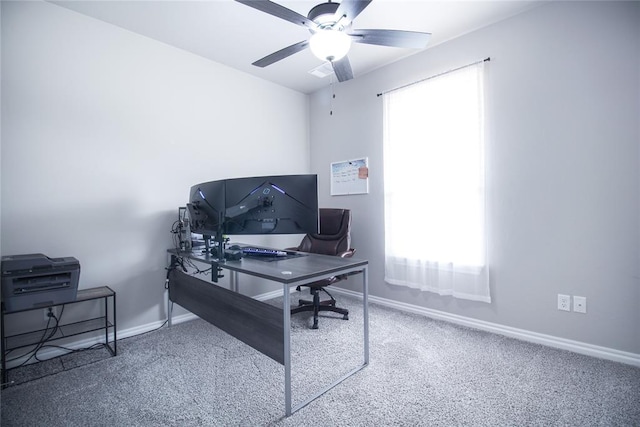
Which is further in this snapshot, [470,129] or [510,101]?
[470,129]

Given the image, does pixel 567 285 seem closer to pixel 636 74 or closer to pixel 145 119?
pixel 636 74

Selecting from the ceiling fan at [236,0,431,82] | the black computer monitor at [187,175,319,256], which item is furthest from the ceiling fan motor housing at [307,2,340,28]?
the black computer monitor at [187,175,319,256]

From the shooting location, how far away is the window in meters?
2.54

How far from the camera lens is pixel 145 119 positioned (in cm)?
261

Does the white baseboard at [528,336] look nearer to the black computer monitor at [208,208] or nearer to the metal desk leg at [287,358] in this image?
the metal desk leg at [287,358]

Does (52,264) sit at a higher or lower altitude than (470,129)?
lower

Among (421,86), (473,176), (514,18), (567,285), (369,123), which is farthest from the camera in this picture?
(369,123)

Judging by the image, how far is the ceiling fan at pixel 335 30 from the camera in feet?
5.30

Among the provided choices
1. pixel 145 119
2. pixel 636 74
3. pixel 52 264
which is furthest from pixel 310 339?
pixel 636 74

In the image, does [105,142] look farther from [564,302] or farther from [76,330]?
[564,302]

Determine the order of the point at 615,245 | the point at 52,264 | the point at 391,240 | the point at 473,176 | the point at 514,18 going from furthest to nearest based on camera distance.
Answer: the point at 391,240, the point at 473,176, the point at 514,18, the point at 615,245, the point at 52,264

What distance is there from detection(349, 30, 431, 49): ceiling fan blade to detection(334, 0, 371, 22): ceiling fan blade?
0.17 metres

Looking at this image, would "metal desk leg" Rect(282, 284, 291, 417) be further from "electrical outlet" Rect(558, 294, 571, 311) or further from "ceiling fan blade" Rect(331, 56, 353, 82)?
"electrical outlet" Rect(558, 294, 571, 311)

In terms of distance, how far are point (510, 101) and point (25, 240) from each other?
3854 mm
